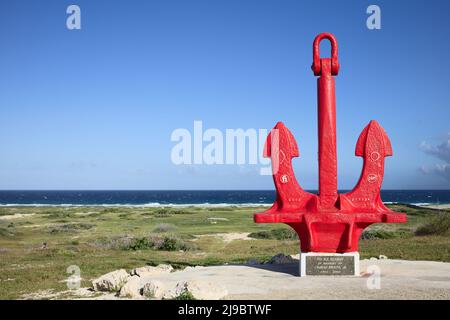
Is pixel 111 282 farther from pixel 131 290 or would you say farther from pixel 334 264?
pixel 334 264

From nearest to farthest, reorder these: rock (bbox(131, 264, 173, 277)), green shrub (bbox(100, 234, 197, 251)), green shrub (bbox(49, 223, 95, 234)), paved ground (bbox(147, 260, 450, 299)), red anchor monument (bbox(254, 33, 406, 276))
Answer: paved ground (bbox(147, 260, 450, 299)) → red anchor monument (bbox(254, 33, 406, 276)) → rock (bbox(131, 264, 173, 277)) → green shrub (bbox(100, 234, 197, 251)) → green shrub (bbox(49, 223, 95, 234))

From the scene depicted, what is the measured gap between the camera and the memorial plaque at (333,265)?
907cm

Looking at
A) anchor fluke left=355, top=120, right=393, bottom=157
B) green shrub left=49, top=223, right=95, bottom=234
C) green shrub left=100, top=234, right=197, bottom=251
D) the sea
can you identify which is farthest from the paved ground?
the sea

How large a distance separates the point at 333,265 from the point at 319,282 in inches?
29.6

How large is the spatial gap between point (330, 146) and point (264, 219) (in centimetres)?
199

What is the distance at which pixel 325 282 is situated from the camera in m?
8.46

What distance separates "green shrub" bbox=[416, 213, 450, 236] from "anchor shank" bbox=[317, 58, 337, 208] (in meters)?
11.4

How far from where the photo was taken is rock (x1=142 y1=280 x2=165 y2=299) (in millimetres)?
7789

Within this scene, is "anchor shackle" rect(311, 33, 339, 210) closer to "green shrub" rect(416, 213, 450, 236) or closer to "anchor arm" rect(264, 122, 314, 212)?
"anchor arm" rect(264, 122, 314, 212)

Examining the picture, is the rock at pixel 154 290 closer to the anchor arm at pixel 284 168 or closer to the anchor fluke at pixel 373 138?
the anchor arm at pixel 284 168

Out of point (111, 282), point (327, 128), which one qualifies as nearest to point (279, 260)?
point (327, 128)

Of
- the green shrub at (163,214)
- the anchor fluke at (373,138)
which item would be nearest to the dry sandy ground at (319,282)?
the anchor fluke at (373,138)

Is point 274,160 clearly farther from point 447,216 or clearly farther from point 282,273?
point 447,216
